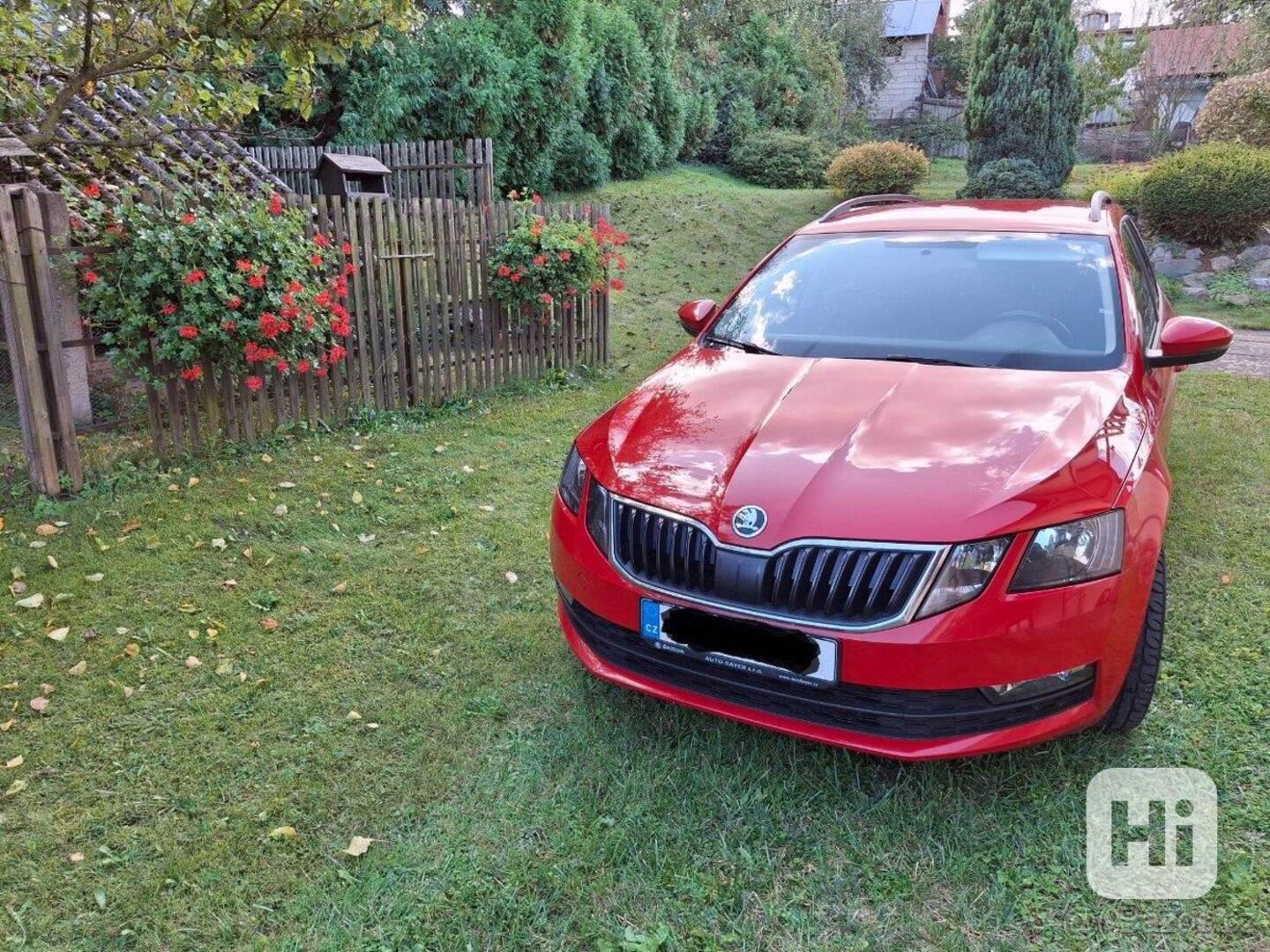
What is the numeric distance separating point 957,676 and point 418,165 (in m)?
11.2

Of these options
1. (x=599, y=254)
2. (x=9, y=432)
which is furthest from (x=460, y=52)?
(x=9, y=432)

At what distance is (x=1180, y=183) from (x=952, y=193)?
19.1ft

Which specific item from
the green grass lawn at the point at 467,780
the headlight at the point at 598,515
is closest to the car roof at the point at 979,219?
the green grass lawn at the point at 467,780

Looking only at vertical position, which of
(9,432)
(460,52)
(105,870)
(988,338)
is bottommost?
(105,870)

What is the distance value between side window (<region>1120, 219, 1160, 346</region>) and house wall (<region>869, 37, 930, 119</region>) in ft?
93.6

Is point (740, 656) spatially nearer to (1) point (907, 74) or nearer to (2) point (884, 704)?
(2) point (884, 704)

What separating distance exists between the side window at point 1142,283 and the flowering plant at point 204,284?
14.6 feet

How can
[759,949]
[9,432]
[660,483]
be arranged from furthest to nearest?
[9,432] → [660,483] → [759,949]

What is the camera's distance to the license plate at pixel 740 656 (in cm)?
223

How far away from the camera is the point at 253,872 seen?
235cm

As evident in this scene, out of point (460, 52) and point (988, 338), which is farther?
point (460, 52)

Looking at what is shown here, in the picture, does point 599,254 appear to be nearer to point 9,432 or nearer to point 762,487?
point 9,432

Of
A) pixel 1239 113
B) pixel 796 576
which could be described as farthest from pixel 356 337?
pixel 1239 113

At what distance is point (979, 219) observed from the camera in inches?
154
